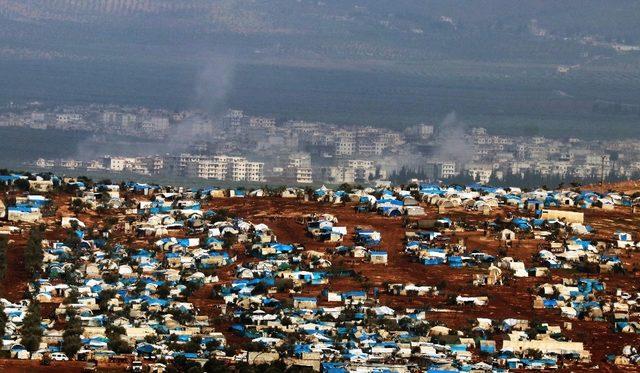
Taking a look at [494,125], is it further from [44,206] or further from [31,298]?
[31,298]

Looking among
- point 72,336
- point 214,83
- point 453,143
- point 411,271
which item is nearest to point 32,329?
point 72,336

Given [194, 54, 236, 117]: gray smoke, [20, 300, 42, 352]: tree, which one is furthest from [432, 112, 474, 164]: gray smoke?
[20, 300, 42, 352]: tree

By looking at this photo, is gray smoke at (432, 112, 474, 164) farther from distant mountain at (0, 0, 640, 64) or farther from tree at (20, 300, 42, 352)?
tree at (20, 300, 42, 352)

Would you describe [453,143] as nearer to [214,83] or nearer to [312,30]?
[214,83]

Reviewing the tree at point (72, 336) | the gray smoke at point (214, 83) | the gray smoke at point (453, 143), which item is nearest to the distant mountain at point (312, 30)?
the gray smoke at point (214, 83)

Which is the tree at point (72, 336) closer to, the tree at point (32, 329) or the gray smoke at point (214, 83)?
the tree at point (32, 329)

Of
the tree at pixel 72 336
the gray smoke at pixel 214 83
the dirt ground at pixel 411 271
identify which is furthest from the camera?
the gray smoke at pixel 214 83
